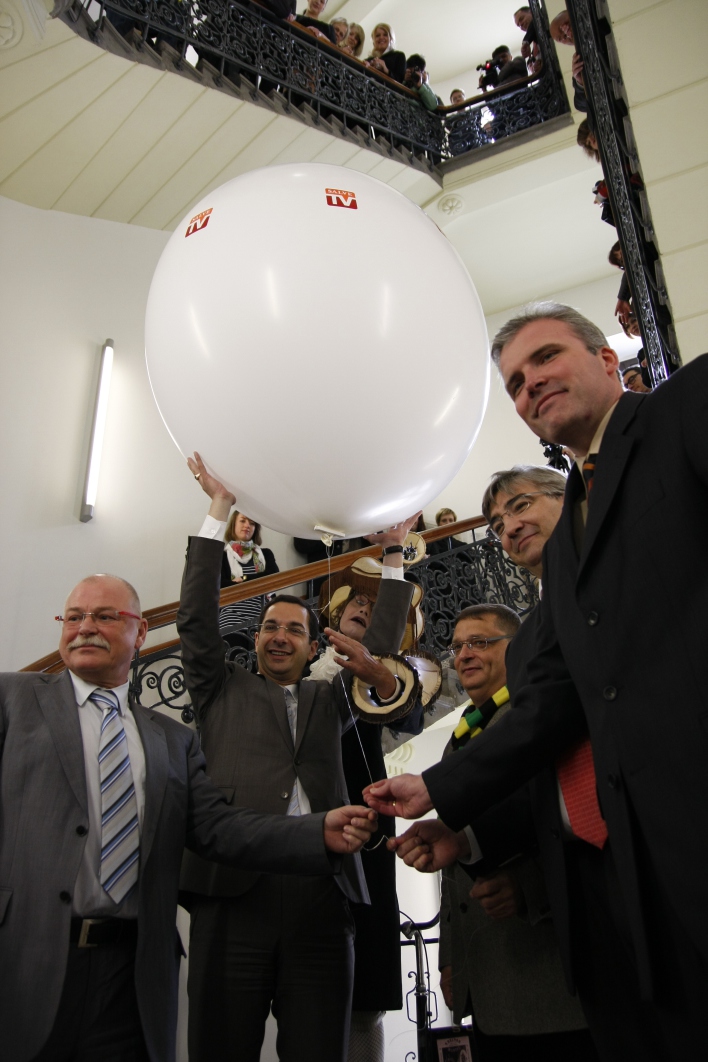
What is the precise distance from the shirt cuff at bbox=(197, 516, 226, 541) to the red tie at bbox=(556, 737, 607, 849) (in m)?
0.89

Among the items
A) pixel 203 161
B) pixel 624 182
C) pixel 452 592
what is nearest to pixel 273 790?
pixel 624 182

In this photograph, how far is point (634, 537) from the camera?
0.89 meters

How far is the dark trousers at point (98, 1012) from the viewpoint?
3.77ft

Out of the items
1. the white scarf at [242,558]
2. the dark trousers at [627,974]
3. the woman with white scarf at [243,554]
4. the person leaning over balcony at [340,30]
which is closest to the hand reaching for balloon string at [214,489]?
the dark trousers at [627,974]

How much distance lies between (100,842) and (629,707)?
1001mm

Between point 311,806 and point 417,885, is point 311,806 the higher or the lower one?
the higher one

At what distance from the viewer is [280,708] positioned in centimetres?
182

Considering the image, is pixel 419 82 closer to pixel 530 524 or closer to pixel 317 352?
pixel 530 524

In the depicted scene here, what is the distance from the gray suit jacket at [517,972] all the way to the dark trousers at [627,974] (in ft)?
0.85

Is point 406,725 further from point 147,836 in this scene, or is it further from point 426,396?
point 426,396

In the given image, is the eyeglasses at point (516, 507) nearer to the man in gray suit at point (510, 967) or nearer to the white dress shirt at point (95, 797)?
the man in gray suit at point (510, 967)

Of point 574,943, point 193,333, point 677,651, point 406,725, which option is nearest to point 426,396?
point 193,333

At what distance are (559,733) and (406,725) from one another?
3.57 ft

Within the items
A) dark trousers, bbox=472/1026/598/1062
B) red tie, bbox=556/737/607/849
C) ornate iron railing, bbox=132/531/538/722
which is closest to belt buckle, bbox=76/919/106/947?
dark trousers, bbox=472/1026/598/1062
